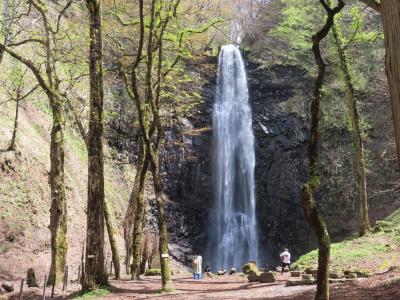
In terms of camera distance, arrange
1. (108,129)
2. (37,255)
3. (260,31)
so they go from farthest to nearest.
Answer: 1. (260,31)
2. (108,129)
3. (37,255)

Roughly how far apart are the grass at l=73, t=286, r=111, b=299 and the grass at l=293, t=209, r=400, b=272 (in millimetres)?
7302

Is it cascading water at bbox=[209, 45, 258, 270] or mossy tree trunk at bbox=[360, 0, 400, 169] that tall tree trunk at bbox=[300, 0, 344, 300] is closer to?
mossy tree trunk at bbox=[360, 0, 400, 169]

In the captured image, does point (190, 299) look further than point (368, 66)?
No

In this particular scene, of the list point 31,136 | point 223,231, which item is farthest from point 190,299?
point 223,231

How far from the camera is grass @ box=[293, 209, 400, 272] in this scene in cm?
1409

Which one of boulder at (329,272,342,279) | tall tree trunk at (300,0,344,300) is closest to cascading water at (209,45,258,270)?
boulder at (329,272,342,279)

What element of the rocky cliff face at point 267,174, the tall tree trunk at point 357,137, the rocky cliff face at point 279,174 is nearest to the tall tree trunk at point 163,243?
the tall tree trunk at point 357,137

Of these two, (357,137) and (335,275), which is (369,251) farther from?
(357,137)

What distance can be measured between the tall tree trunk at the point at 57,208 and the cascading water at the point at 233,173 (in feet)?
59.9

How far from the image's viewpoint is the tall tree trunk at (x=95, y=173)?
1049 centimetres

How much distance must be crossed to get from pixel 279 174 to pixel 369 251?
15.6 meters

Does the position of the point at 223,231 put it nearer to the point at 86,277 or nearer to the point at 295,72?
the point at 295,72

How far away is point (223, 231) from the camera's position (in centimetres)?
2975

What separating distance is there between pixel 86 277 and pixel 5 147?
10.3m
